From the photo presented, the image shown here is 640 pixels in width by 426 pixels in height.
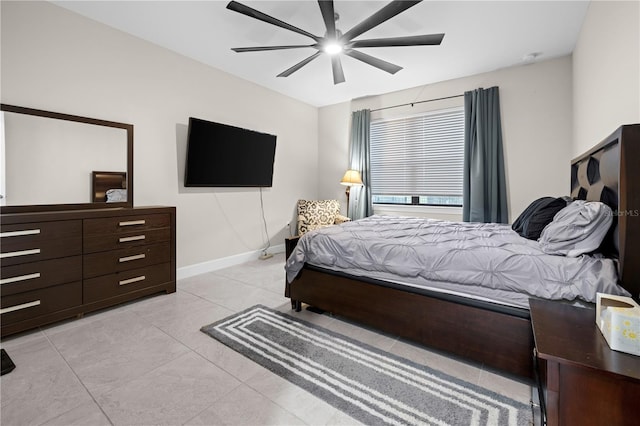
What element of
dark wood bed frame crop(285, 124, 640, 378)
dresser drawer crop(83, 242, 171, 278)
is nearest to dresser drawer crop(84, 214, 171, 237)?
dresser drawer crop(83, 242, 171, 278)

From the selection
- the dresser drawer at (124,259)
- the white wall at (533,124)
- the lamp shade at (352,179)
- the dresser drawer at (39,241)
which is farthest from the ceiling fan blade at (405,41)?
the dresser drawer at (39,241)

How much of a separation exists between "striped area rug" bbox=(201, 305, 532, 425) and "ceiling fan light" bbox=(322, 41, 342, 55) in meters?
2.43

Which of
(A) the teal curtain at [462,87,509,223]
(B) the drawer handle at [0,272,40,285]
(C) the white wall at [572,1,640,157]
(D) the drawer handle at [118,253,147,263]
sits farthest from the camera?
(A) the teal curtain at [462,87,509,223]

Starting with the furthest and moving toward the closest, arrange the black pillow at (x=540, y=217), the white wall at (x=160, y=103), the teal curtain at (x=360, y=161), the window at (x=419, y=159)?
the teal curtain at (x=360, y=161) < the window at (x=419, y=159) < the white wall at (x=160, y=103) < the black pillow at (x=540, y=217)

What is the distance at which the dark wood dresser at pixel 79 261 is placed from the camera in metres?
2.08

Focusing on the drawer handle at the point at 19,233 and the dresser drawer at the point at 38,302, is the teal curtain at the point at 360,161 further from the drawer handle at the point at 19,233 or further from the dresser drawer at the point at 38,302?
the drawer handle at the point at 19,233

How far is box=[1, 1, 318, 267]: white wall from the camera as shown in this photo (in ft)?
7.99

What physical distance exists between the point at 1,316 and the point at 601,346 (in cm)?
340

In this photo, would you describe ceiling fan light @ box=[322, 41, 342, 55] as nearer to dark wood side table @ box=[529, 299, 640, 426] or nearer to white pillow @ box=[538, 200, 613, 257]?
white pillow @ box=[538, 200, 613, 257]

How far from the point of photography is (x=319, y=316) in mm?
2496

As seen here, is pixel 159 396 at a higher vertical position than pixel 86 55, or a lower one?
lower

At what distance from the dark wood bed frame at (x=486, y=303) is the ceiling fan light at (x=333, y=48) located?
196cm

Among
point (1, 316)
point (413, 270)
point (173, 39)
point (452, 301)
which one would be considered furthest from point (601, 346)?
point (173, 39)

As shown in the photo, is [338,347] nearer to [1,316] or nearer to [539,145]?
[1,316]
